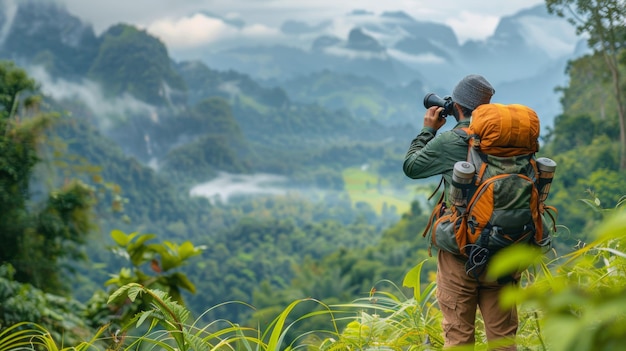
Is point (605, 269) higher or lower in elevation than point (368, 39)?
higher

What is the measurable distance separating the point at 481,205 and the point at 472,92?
362mm

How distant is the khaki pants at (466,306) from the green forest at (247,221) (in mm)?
93

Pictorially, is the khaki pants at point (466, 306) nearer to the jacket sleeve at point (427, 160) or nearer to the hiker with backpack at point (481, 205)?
the hiker with backpack at point (481, 205)

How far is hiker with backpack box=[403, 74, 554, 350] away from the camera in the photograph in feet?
4.88

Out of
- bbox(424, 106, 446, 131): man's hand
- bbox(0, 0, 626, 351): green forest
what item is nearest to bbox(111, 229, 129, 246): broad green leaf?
bbox(0, 0, 626, 351): green forest

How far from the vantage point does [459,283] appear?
64.0 inches

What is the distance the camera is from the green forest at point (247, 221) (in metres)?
1.59

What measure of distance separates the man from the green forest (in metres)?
Result: 0.10

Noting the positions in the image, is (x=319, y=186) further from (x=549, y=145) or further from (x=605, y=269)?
(x=605, y=269)

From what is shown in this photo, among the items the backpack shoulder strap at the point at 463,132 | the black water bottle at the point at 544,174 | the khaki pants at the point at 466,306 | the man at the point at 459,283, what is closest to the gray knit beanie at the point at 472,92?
the man at the point at 459,283

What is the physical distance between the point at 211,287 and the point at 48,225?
33359 millimetres

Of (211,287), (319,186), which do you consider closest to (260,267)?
(211,287)

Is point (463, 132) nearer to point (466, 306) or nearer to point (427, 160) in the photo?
point (427, 160)

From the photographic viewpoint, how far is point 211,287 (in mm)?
40344
